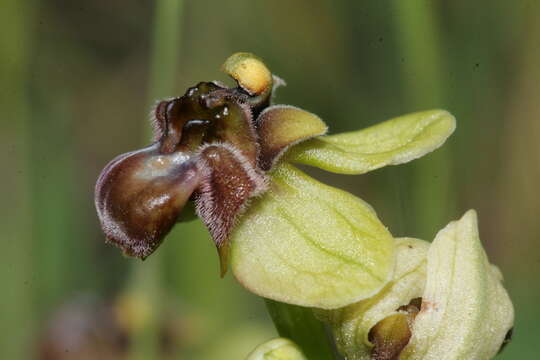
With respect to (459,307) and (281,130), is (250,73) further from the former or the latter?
(459,307)

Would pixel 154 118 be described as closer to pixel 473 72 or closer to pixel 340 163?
pixel 340 163

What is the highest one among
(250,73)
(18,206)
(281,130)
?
(250,73)

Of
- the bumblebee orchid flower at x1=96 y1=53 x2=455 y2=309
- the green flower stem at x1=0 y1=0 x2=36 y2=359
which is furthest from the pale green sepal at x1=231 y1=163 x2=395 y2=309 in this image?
the green flower stem at x1=0 y1=0 x2=36 y2=359

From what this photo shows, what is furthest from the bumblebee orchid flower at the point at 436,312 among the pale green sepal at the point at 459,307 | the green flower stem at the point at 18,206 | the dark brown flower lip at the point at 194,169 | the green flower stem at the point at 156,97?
the green flower stem at the point at 18,206

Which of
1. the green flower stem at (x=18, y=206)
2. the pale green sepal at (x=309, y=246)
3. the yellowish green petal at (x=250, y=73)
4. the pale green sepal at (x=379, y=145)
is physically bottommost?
the green flower stem at (x=18, y=206)

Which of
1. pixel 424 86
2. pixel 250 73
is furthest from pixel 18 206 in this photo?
pixel 250 73

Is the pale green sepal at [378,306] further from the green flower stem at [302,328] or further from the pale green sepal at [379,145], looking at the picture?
the pale green sepal at [379,145]

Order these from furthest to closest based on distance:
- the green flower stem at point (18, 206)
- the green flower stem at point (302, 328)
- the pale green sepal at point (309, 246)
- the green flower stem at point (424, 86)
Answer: the green flower stem at point (18, 206)
the green flower stem at point (424, 86)
the green flower stem at point (302, 328)
the pale green sepal at point (309, 246)
